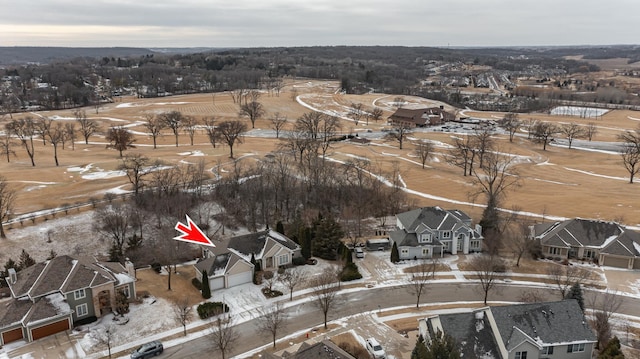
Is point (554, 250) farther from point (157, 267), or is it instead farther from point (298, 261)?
point (157, 267)

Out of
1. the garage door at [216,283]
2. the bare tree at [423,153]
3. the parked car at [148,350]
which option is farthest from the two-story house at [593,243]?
the bare tree at [423,153]

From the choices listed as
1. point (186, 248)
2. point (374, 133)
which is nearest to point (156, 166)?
point (186, 248)

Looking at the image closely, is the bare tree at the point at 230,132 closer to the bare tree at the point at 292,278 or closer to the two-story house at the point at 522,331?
the bare tree at the point at 292,278

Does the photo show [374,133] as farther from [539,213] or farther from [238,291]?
[238,291]

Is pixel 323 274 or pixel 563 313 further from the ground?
pixel 563 313

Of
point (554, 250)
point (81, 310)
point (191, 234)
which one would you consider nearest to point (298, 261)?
point (191, 234)

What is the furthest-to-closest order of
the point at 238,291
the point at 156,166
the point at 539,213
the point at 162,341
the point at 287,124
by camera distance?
the point at 287,124, the point at 156,166, the point at 539,213, the point at 238,291, the point at 162,341
